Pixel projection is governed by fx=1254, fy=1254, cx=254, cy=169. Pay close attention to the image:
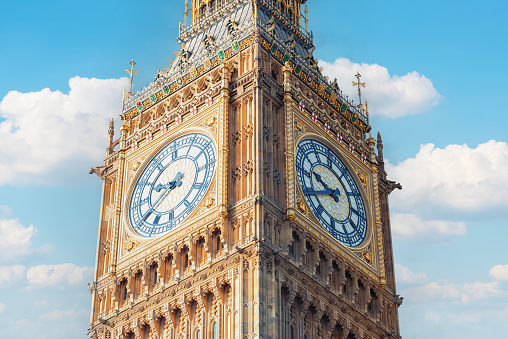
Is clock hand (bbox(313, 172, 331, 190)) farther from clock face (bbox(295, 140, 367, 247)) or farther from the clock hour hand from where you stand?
the clock hour hand

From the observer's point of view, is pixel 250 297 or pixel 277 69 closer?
pixel 250 297

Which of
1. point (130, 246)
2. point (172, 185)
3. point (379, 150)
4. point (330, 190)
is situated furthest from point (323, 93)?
point (130, 246)

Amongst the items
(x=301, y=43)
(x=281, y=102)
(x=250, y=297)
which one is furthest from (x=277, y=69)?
(x=250, y=297)

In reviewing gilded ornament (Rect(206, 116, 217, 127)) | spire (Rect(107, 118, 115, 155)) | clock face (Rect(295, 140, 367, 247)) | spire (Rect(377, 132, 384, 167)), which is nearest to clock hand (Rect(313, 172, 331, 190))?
clock face (Rect(295, 140, 367, 247))

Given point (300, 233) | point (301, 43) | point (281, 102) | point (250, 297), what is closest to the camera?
point (250, 297)

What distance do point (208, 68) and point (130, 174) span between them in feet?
21.3

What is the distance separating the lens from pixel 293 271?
53.8 m

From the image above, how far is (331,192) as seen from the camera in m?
58.6

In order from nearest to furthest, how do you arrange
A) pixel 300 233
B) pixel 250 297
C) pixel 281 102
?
pixel 250 297, pixel 300 233, pixel 281 102

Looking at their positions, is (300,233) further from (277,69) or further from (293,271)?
(277,69)

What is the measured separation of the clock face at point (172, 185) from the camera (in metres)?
56.8

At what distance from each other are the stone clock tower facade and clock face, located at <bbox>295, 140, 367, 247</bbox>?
0.08 meters

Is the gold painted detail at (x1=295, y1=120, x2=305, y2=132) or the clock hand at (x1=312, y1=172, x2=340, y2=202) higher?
the gold painted detail at (x1=295, y1=120, x2=305, y2=132)

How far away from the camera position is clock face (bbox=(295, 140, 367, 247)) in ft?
188
